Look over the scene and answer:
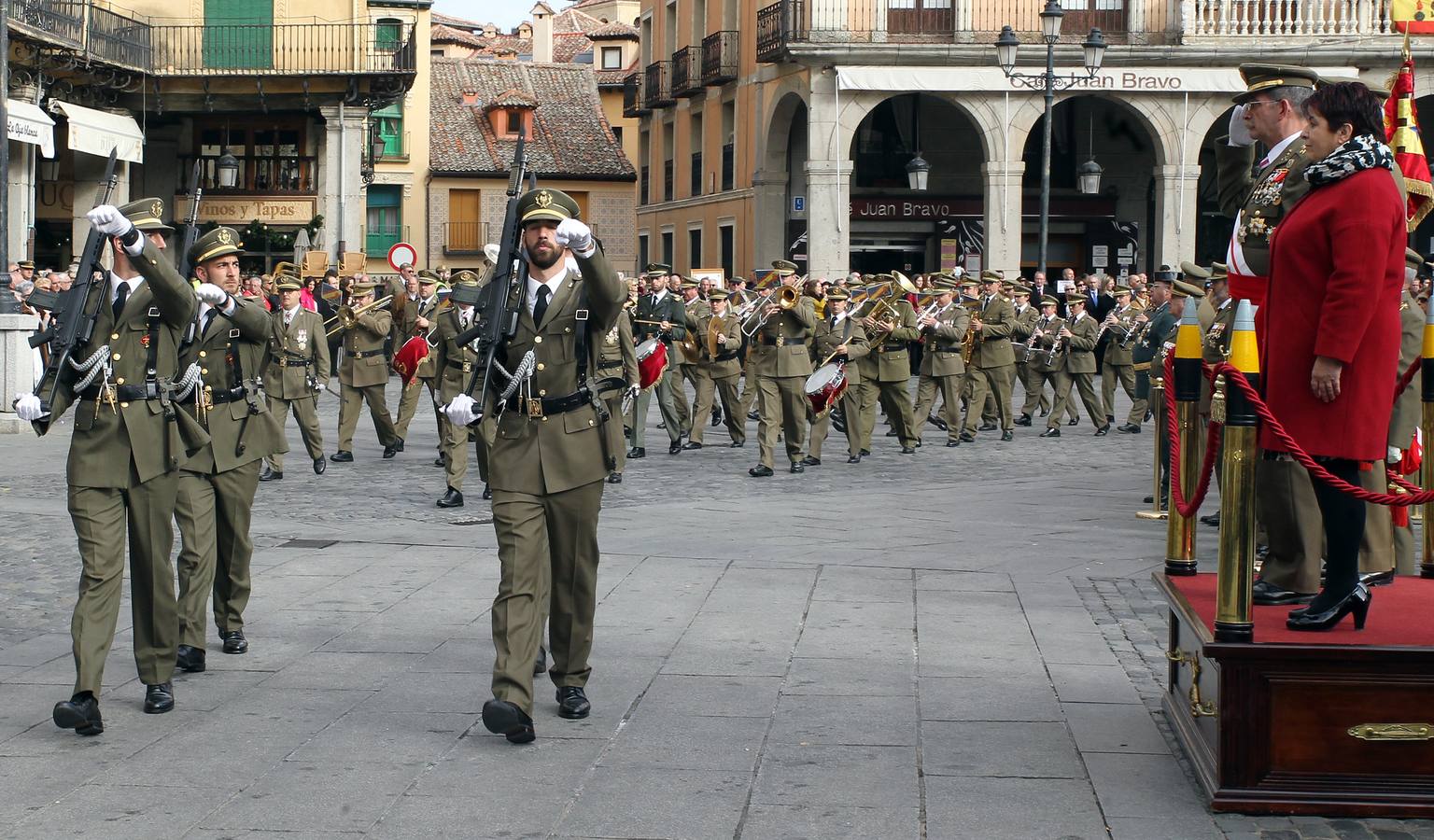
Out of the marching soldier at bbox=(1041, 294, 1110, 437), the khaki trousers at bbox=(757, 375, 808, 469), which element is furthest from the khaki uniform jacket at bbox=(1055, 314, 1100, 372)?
the khaki trousers at bbox=(757, 375, 808, 469)

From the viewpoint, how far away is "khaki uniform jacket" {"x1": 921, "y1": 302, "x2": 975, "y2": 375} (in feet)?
65.2

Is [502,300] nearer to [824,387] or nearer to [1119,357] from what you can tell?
[824,387]

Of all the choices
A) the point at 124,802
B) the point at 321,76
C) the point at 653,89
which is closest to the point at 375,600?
the point at 124,802

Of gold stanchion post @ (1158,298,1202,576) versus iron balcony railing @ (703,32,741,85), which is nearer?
gold stanchion post @ (1158,298,1202,576)

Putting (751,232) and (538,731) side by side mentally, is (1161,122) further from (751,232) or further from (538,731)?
(538,731)

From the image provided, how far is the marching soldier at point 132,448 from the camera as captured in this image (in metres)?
6.57

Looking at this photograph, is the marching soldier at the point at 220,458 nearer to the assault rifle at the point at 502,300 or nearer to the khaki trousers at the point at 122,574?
the khaki trousers at the point at 122,574

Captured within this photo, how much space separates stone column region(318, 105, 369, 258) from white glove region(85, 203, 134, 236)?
29969 mm

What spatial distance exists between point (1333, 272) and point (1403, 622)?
44.9 inches

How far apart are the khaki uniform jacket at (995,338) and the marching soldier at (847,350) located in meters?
3.06

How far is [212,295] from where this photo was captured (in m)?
7.48

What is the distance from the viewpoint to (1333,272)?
5648mm

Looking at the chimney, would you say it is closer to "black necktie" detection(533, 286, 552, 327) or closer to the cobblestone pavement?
the cobblestone pavement

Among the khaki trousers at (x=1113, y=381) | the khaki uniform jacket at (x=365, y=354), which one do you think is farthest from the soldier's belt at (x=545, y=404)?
the khaki trousers at (x=1113, y=381)
